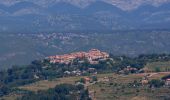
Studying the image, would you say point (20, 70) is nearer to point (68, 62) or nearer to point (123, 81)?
point (68, 62)

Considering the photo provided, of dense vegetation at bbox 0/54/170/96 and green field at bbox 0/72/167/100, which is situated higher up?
dense vegetation at bbox 0/54/170/96

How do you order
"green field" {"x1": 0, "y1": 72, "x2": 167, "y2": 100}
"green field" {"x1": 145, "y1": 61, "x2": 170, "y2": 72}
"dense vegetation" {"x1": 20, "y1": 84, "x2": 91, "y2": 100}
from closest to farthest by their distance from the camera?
"green field" {"x1": 0, "y1": 72, "x2": 167, "y2": 100}
"dense vegetation" {"x1": 20, "y1": 84, "x2": 91, "y2": 100}
"green field" {"x1": 145, "y1": 61, "x2": 170, "y2": 72}

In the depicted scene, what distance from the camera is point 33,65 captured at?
326 ft

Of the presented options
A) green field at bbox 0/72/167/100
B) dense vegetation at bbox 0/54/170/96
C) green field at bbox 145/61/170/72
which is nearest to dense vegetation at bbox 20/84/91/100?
green field at bbox 0/72/167/100

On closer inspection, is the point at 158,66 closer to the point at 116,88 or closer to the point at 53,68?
the point at 53,68

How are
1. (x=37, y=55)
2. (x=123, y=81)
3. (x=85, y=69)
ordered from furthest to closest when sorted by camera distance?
(x=37, y=55), (x=85, y=69), (x=123, y=81)

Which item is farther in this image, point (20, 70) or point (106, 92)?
point (20, 70)

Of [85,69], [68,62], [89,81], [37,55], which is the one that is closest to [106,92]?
[89,81]

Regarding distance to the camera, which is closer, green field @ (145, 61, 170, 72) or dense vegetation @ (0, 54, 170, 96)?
green field @ (145, 61, 170, 72)

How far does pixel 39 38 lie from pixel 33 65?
82211mm

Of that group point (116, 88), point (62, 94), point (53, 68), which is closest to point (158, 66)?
point (53, 68)

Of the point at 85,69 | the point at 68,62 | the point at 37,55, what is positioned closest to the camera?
the point at 85,69

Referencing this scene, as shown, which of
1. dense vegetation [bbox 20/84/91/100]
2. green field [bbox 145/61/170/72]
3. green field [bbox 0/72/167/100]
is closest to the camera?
green field [bbox 0/72/167/100]

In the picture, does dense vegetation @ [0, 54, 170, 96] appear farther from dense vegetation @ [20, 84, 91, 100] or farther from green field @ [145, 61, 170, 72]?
dense vegetation @ [20, 84, 91, 100]
